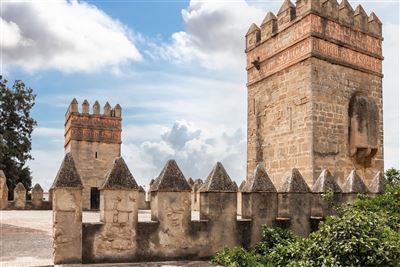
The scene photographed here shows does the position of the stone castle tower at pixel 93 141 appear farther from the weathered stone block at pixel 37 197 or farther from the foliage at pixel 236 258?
the foliage at pixel 236 258

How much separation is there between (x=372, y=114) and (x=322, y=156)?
115 inches

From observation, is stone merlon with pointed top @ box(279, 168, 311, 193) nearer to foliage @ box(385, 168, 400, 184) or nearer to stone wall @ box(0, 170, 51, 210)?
foliage @ box(385, 168, 400, 184)

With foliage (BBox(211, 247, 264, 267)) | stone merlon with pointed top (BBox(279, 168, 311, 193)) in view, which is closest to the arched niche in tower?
stone merlon with pointed top (BBox(279, 168, 311, 193))

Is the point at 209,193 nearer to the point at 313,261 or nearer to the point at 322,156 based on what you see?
the point at 313,261

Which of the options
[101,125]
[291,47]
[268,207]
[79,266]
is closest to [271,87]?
[291,47]

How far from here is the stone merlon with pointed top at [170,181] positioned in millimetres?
7488

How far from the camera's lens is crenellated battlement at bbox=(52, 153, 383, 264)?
690 cm

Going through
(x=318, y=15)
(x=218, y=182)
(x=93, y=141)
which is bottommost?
(x=218, y=182)

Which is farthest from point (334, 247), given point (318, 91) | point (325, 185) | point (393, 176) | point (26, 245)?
point (318, 91)

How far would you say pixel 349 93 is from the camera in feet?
49.5

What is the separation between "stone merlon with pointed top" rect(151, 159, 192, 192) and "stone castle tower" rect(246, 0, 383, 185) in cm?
677

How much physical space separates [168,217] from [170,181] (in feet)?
1.91

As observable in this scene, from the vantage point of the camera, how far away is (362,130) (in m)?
15.0

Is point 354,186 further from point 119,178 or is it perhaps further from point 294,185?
point 119,178
